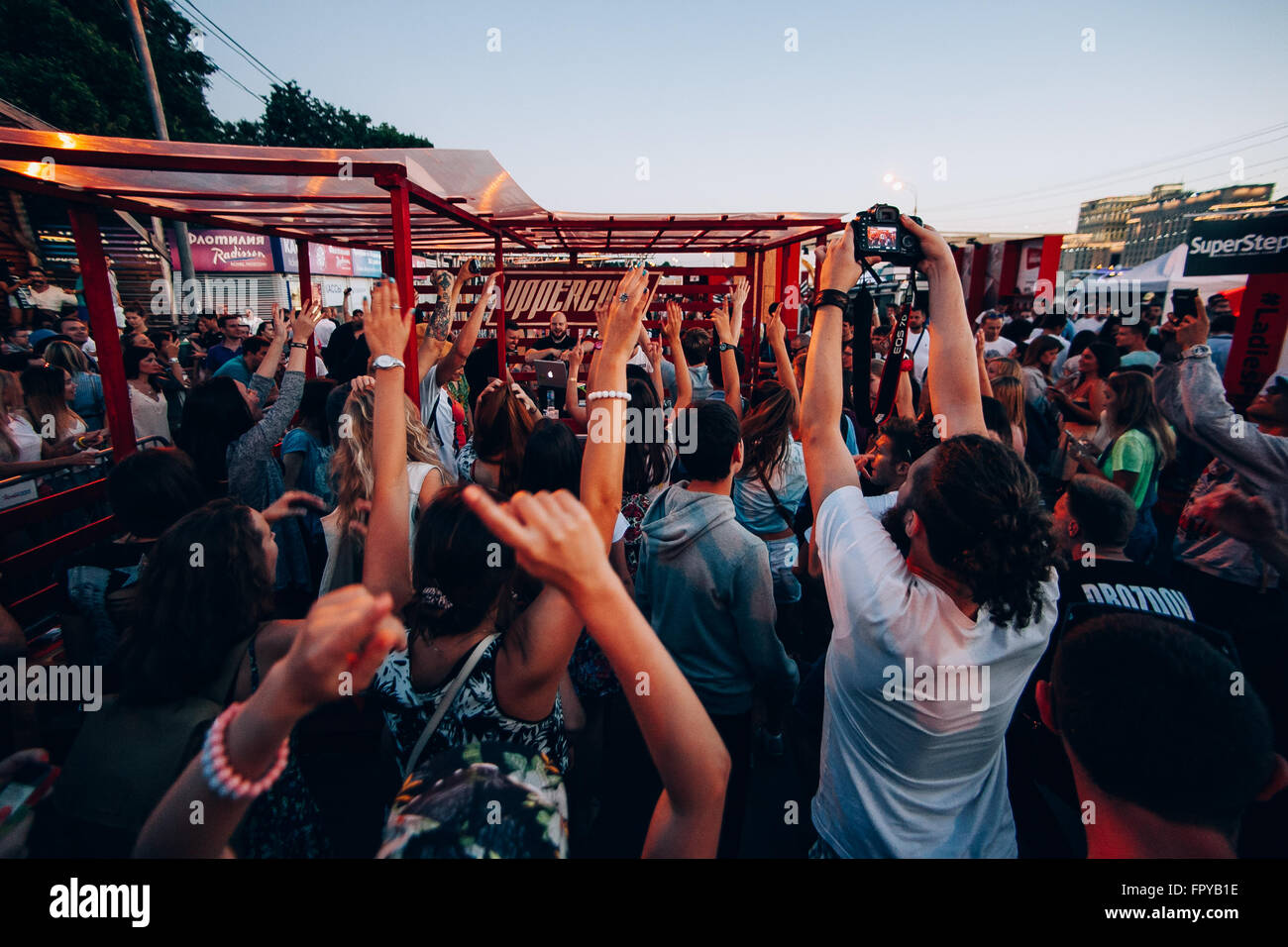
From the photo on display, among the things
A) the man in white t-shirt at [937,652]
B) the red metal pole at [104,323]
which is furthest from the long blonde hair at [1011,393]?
the red metal pole at [104,323]

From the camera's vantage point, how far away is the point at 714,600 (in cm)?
224

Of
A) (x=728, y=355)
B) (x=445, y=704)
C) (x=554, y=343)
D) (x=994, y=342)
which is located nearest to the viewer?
(x=445, y=704)

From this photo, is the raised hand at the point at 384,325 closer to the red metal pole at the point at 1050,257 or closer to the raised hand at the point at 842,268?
the raised hand at the point at 842,268

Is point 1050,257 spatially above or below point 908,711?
above

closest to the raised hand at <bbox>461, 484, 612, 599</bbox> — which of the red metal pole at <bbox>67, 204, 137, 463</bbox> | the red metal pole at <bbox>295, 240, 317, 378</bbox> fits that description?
the red metal pole at <bbox>67, 204, 137, 463</bbox>

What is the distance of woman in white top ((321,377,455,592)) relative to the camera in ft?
7.84

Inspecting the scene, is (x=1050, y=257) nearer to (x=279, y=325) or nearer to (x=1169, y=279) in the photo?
(x=1169, y=279)

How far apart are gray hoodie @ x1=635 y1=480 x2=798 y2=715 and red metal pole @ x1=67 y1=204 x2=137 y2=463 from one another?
3599mm

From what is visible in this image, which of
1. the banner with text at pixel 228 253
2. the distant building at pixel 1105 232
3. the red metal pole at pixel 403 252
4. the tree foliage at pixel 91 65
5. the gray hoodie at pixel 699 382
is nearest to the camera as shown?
the red metal pole at pixel 403 252

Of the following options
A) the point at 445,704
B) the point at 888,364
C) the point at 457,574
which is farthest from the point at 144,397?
the point at 888,364

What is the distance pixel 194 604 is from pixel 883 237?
236cm

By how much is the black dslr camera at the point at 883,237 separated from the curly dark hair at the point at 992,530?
88 cm

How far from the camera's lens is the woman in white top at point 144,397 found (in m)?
4.70
